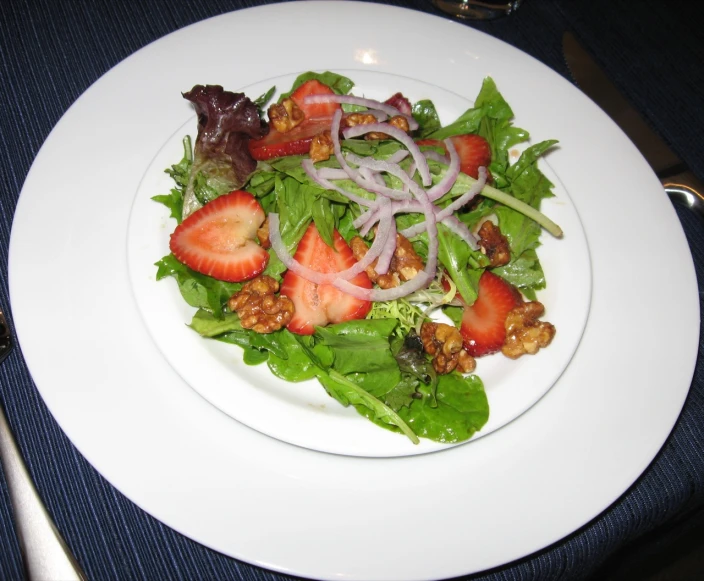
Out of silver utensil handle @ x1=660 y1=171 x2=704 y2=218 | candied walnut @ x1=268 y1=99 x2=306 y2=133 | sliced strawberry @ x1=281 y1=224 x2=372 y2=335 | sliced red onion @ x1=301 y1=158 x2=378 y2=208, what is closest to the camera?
sliced strawberry @ x1=281 y1=224 x2=372 y2=335

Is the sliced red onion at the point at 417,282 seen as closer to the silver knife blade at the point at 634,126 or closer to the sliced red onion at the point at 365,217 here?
the sliced red onion at the point at 365,217

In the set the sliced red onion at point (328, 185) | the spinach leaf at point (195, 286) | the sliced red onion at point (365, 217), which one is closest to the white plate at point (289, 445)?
the spinach leaf at point (195, 286)

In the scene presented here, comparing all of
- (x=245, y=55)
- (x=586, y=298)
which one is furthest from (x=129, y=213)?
(x=586, y=298)

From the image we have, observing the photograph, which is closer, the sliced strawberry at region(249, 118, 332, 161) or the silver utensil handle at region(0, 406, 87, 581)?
the silver utensil handle at region(0, 406, 87, 581)

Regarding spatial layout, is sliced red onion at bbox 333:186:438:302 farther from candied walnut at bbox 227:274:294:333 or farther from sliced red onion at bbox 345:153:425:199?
candied walnut at bbox 227:274:294:333

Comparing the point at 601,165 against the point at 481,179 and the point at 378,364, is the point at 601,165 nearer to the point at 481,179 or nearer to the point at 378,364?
the point at 481,179

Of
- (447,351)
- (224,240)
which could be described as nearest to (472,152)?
(447,351)

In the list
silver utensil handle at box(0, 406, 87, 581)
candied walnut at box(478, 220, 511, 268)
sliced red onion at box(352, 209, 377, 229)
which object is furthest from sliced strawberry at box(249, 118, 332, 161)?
silver utensil handle at box(0, 406, 87, 581)
